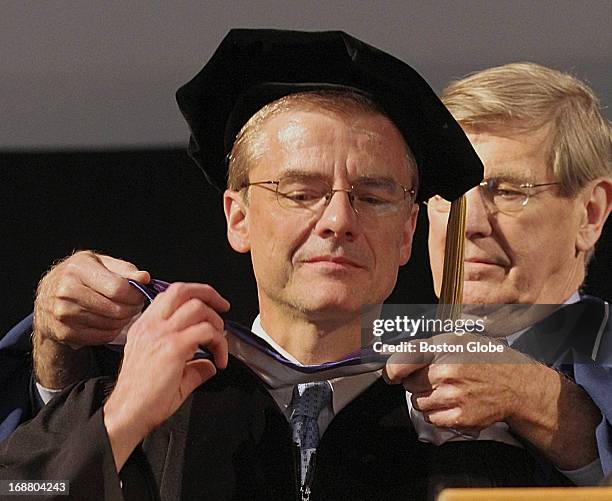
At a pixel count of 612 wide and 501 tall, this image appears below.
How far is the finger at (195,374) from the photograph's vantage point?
218 centimetres

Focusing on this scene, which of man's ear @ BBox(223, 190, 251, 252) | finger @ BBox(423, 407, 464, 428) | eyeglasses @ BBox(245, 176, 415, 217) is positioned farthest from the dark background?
finger @ BBox(423, 407, 464, 428)

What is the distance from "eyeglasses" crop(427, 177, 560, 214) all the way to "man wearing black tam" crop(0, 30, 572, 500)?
0.02m

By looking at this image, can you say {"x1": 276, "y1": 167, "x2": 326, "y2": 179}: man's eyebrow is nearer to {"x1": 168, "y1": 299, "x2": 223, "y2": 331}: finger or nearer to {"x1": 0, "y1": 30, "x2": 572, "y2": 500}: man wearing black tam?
{"x1": 0, "y1": 30, "x2": 572, "y2": 500}: man wearing black tam

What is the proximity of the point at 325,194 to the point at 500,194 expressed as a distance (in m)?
0.34

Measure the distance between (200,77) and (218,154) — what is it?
14cm

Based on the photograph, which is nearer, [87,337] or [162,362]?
[162,362]

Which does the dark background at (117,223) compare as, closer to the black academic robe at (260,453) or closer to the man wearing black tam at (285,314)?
the man wearing black tam at (285,314)

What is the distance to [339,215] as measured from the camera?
2.19 meters

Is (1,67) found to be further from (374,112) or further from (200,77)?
(374,112)

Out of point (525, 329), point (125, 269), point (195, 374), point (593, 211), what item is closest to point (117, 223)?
point (125, 269)

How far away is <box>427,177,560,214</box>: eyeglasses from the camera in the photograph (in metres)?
2.29

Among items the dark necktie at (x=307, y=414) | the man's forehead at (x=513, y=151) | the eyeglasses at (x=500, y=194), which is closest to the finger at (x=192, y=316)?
the dark necktie at (x=307, y=414)

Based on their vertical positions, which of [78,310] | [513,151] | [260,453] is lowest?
[260,453]

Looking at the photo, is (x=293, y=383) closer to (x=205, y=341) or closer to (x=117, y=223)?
(x=205, y=341)
